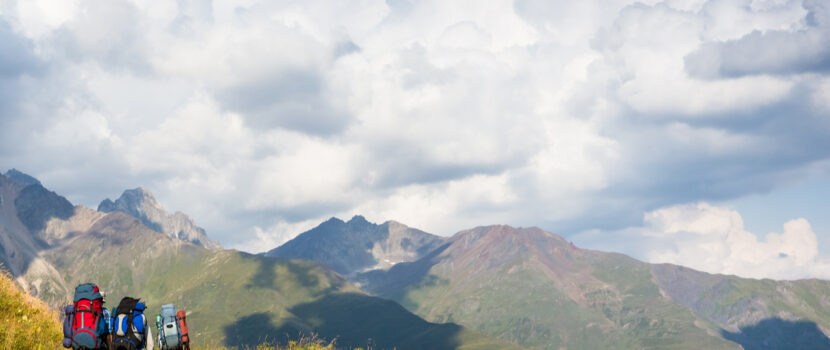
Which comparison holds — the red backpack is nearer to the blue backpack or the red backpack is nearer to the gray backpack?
the blue backpack

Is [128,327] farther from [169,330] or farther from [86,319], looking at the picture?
[169,330]

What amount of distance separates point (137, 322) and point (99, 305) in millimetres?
1054

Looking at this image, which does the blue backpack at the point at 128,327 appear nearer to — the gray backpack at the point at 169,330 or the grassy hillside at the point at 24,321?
the gray backpack at the point at 169,330

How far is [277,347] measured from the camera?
21.5 metres

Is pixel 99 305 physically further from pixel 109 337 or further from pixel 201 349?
pixel 201 349

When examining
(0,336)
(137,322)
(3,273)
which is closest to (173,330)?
(137,322)

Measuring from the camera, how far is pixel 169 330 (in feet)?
55.4

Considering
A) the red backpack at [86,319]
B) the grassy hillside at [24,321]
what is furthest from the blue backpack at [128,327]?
the grassy hillside at [24,321]

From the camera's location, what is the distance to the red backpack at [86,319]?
15.5 metres

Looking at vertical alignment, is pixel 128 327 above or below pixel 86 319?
below

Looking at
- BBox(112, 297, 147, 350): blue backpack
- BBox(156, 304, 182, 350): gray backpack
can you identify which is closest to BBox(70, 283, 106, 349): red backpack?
BBox(112, 297, 147, 350): blue backpack

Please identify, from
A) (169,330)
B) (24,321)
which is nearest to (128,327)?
(169,330)

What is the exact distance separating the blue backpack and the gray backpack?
0.54m

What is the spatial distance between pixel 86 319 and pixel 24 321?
794 cm
